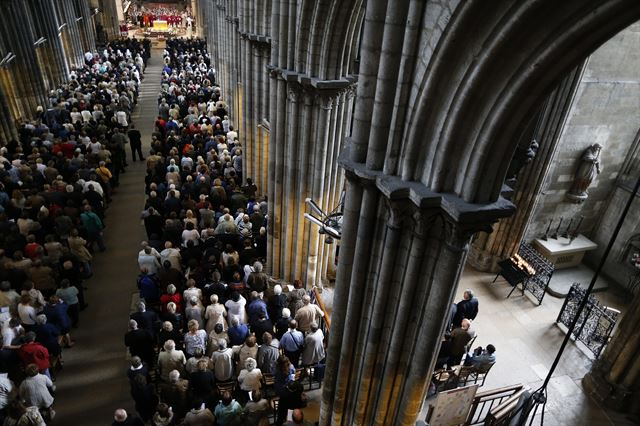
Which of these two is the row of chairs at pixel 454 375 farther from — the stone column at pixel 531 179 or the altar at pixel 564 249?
the altar at pixel 564 249

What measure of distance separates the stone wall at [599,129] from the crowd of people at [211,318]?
305 inches

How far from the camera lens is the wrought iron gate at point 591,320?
10.2m

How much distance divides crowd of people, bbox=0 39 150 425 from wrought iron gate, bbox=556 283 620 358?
10.5 meters

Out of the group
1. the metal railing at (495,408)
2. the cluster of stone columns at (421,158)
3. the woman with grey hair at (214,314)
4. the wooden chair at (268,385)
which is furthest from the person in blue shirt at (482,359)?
the woman with grey hair at (214,314)

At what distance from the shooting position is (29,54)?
21.3 meters

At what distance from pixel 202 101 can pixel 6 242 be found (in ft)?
43.2

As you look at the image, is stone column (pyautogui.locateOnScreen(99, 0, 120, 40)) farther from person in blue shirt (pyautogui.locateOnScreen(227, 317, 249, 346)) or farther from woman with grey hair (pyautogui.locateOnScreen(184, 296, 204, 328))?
person in blue shirt (pyautogui.locateOnScreen(227, 317, 249, 346))

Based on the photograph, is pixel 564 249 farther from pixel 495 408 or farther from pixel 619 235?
pixel 495 408

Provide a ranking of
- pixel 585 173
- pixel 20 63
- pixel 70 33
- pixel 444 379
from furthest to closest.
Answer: pixel 70 33, pixel 20 63, pixel 585 173, pixel 444 379

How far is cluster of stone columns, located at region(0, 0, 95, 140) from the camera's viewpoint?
19406 millimetres

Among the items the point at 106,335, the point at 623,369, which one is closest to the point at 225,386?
the point at 106,335

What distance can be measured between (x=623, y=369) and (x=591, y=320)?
222 centimetres

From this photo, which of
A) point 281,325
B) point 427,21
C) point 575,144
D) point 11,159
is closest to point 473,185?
point 427,21

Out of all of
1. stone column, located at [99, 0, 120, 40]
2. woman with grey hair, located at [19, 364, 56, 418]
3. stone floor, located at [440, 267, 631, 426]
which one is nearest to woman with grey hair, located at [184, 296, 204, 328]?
woman with grey hair, located at [19, 364, 56, 418]
